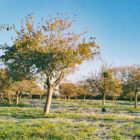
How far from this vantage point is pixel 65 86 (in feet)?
224

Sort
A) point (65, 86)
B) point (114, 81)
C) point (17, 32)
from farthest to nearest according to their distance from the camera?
point (65, 86), point (114, 81), point (17, 32)

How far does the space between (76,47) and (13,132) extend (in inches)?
503

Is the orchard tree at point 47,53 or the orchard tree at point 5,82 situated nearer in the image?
the orchard tree at point 47,53

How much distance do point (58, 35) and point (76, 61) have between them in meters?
4.33

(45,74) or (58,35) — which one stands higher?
(58,35)

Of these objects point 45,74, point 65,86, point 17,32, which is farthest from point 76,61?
point 65,86

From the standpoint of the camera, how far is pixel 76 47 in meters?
19.6

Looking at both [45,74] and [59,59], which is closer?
[59,59]

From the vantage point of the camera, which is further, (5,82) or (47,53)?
(5,82)

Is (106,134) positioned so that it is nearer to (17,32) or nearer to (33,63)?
(33,63)

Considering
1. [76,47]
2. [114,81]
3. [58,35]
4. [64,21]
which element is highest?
[64,21]

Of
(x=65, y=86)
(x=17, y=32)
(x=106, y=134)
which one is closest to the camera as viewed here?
(x=106, y=134)

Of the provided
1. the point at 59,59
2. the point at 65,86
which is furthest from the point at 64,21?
the point at 65,86

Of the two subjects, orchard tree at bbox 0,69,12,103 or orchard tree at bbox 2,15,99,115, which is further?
orchard tree at bbox 0,69,12,103
